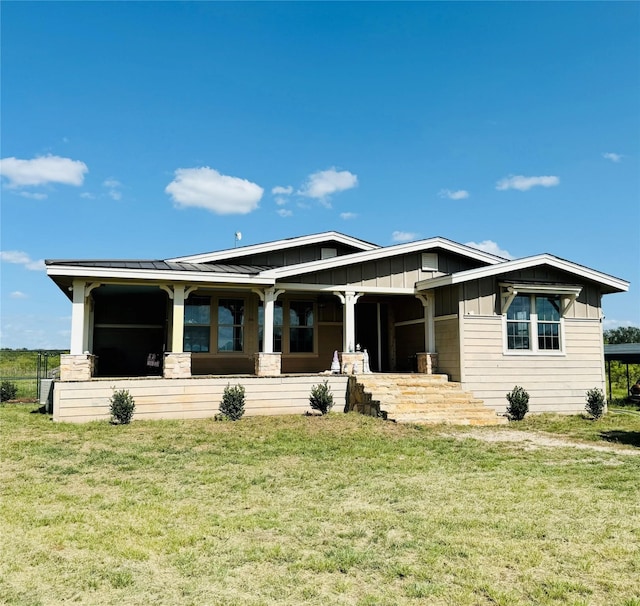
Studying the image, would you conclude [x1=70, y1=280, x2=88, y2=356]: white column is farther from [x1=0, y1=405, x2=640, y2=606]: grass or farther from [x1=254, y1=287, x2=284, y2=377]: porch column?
[x1=254, y1=287, x2=284, y2=377]: porch column

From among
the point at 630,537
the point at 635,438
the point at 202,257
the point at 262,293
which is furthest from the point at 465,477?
the point at 202,257

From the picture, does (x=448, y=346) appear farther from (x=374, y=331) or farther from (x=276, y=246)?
(x=276, y=246)

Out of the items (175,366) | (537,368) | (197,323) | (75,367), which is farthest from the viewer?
(197,323)

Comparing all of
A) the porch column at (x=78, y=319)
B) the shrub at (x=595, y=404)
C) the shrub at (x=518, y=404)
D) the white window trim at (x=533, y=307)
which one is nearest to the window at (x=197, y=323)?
the porch column at (x=78, y=319)

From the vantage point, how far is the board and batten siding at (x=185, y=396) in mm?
11352

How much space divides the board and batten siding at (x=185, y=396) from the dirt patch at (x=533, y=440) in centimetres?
383

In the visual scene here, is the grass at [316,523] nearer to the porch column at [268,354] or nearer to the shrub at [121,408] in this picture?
the shrub at [121,408]

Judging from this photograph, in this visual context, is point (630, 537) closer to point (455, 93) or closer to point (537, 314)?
point (537, 314)

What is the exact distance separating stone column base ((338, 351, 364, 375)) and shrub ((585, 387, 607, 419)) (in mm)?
6041

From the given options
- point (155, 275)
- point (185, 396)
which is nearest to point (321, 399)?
point (185, 396)

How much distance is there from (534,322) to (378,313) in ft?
15.4

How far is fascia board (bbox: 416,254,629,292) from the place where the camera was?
13578 mm

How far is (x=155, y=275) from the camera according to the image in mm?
12180

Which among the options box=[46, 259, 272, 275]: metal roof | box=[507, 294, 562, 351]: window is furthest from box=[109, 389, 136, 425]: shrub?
box=[507, 294, 562, 351]: window
